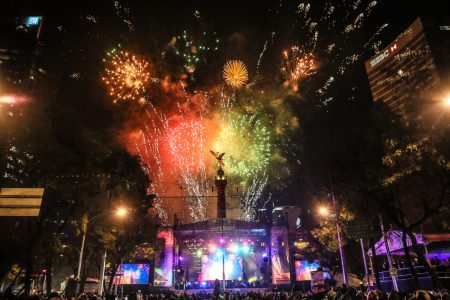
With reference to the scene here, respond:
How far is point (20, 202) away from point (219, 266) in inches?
2009

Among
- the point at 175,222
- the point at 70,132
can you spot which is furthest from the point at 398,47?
the point at 70,132

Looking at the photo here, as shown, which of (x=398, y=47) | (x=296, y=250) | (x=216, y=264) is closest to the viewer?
(x=296, y=250)

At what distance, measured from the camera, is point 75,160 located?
63.0 feet

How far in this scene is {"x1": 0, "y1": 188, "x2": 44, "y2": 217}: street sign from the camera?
10.5 metres

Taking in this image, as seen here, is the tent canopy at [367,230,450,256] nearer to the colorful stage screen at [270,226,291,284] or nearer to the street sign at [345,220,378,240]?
the street sign at [345,220,378,240]

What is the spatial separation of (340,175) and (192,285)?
37.1 meters

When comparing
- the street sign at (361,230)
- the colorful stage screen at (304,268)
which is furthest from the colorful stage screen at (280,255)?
the street sign at (361,230)

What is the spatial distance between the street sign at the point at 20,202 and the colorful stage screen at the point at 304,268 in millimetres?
44536

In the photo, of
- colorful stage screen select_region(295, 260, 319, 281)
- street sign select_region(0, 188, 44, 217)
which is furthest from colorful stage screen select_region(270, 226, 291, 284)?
street sign select_region(0, 188, 44, 217)

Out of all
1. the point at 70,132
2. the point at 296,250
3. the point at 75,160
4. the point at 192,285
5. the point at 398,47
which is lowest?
the point at 192,285

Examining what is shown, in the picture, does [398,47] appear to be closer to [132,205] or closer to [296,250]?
[296,250]

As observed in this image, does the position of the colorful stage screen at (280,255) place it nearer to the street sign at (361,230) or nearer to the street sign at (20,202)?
the street sign at (361,230)

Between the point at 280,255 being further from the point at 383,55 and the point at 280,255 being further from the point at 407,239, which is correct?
the point at 383,55

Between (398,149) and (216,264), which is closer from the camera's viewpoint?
(398,149)
